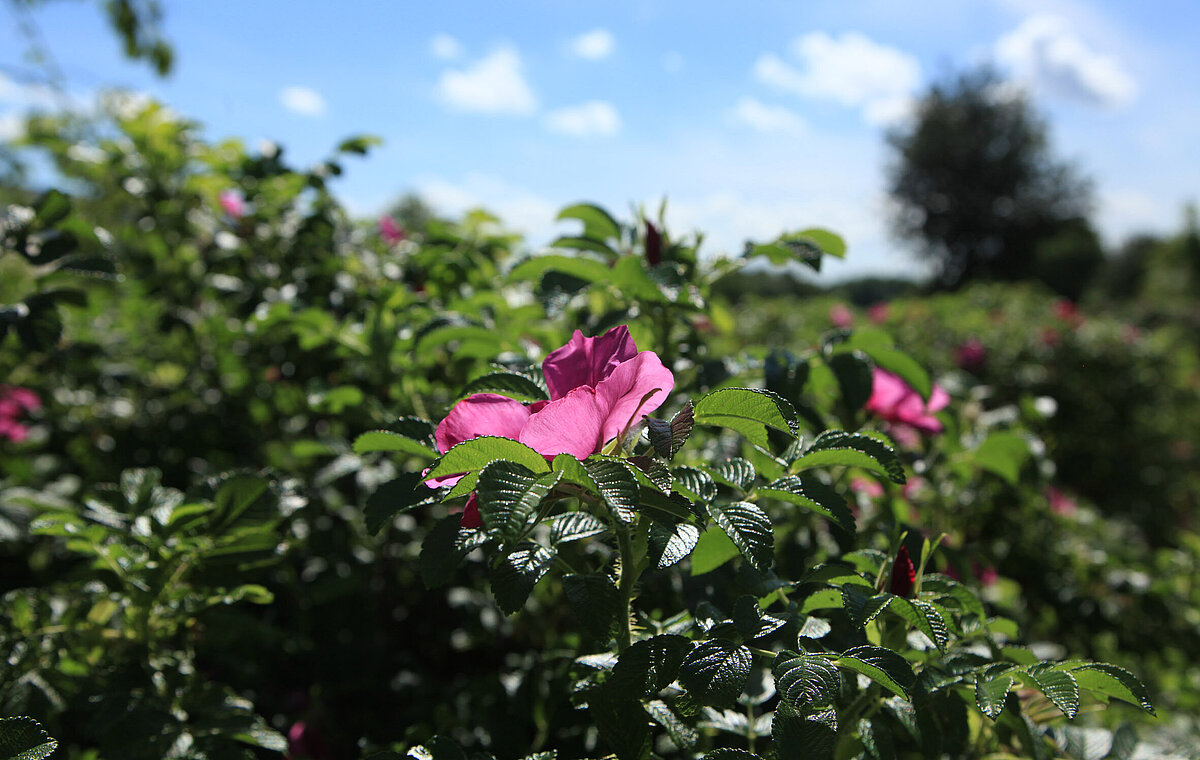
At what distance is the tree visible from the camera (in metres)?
30.7

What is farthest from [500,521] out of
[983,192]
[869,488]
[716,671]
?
[983,192]

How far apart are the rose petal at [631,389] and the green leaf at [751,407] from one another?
0.04 metres

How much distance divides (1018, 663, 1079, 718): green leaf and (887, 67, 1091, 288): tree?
3257 centimetres

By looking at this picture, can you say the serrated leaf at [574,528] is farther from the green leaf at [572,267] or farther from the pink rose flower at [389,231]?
the pink rose flower at [389,231]

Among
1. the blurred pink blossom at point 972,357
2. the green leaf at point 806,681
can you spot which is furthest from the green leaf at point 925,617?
the blurred pink blossom at point 972,357

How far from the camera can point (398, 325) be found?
1519 mm

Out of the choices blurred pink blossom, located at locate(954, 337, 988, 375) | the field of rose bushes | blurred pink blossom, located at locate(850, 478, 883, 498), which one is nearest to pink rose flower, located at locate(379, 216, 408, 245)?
the field of rose bushes

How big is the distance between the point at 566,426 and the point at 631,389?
8 cm

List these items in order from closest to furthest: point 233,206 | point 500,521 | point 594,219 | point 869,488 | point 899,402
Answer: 1. point 500,521
2. point 594,219
3. point 899,402
4. point 869,488
5. point 233,206

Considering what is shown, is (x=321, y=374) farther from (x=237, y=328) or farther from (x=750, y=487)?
(x=750, y=487)

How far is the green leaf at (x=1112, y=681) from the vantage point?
2.53 ft

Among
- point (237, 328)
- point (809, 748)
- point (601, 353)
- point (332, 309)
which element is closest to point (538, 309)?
→ point (332, 309)

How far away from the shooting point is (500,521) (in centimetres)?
63

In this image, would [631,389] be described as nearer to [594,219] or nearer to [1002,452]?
[594,219]
